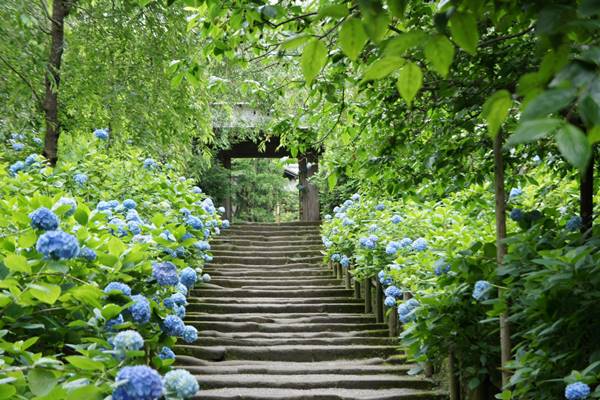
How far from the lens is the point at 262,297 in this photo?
8.11m

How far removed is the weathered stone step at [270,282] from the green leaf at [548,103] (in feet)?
26.3

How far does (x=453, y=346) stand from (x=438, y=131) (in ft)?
4.23

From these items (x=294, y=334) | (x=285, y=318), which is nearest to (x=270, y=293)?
(x=285, y=318)

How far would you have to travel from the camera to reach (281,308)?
24.4 ft

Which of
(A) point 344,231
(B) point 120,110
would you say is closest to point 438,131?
(B) point 120,110

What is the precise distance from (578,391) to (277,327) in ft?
16.8

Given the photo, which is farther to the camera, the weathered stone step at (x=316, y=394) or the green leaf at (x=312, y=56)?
the weathered stone step at (x=316, y=394)

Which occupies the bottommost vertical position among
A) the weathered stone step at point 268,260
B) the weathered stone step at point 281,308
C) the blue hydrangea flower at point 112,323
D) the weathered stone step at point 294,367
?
the weathered stone step at point 294,367

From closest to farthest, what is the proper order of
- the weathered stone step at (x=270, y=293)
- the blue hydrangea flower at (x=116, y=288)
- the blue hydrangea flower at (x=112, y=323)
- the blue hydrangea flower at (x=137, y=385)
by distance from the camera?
1. the blue hydrangea flower at (x=137, y=385)
2. the blue hydrangea flower at (x=112, y=323)
3. the blue hydrangea flower at (x=116, y=288)
4. the weathered stone step at (x=270, y=293)

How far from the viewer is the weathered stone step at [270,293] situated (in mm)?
7934

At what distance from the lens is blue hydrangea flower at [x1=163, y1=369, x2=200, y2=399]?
1.36 meters

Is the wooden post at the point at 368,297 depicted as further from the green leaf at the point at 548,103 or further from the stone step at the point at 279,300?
the green leaf at the point at 548,103

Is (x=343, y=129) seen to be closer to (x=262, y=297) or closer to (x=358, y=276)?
(x=358, y=276)

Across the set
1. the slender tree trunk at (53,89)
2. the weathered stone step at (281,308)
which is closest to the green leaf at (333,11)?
the slender tree trunk at (53,89)
